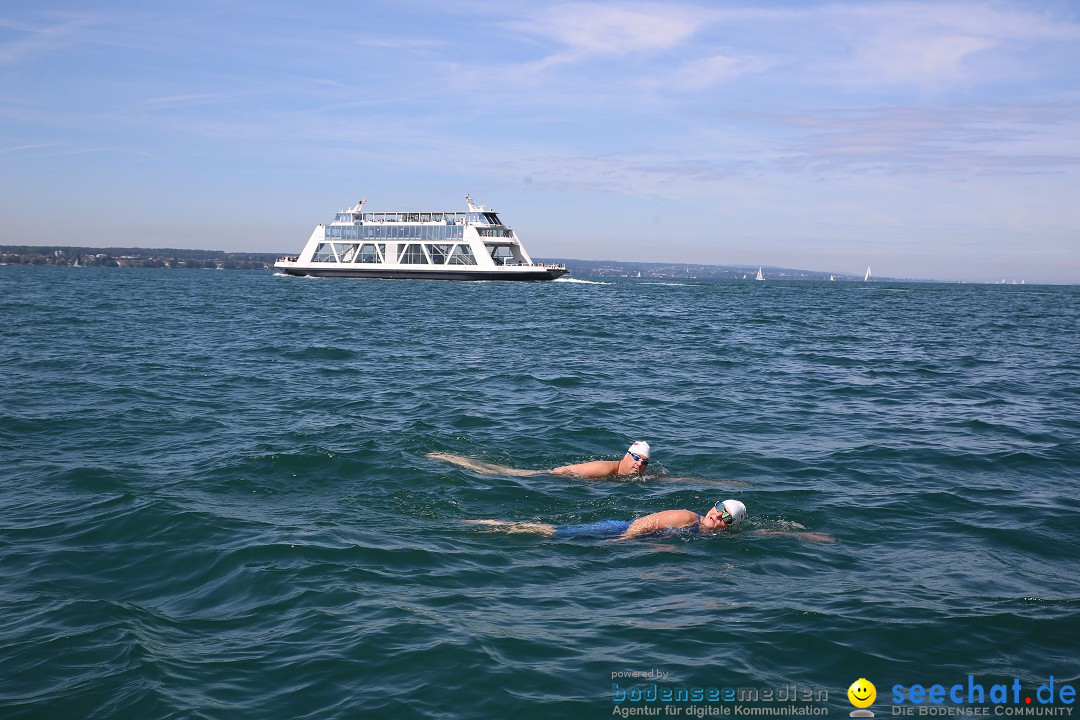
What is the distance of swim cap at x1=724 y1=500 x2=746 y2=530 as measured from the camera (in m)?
7.77

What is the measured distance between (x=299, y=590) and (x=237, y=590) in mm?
509

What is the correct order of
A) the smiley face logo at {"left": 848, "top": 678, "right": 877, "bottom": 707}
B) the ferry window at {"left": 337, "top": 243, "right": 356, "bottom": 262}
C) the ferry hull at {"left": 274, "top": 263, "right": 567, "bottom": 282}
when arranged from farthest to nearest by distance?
the ferry window at {"left": 337, "top": 243, "right": 356, "bottom": 262}
the ferry hull at {"left": 274, "top": 263, "right": 567, "bottom": 282}
the smiley face logo at {"left": 848, "top": 678, "right": 877, "bottom": 707}

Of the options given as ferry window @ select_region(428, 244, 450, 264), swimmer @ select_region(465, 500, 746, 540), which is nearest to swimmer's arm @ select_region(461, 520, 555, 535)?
swimmer @ select_region(465, 500, 746, 540)

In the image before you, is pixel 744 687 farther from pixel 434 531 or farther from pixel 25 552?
pixel 25 552

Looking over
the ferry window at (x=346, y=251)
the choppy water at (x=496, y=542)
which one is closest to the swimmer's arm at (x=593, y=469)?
the choppy water at (x=496, y=542)

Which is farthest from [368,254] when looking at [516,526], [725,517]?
[725,517]

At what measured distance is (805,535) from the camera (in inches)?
309

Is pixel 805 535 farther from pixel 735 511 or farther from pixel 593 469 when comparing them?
pixel 593 469

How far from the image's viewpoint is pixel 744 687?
16.5ft

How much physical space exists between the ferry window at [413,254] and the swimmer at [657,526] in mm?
62595

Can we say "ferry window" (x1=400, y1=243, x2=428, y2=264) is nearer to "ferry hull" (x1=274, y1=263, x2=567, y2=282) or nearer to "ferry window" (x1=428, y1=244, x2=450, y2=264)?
"ferry window" (x1=428, y1=244, x2=450, y2=264)

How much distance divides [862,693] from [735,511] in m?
2.86

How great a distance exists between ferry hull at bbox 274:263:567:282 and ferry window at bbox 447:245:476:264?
153cm

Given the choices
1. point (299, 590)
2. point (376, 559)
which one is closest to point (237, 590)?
point (299, 590)
